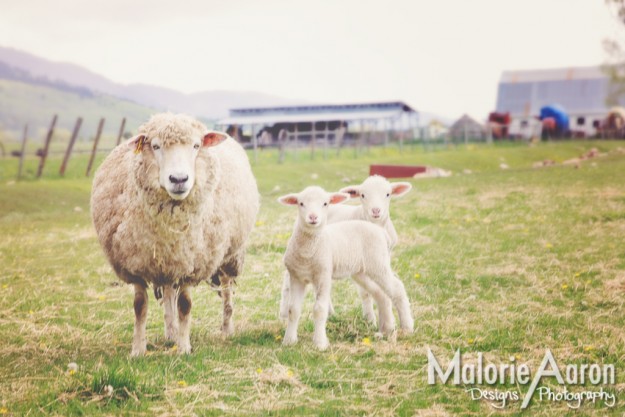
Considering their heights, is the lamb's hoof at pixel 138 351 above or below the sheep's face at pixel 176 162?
below

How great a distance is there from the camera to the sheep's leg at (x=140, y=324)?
20.1 ft

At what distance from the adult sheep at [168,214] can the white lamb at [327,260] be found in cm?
72

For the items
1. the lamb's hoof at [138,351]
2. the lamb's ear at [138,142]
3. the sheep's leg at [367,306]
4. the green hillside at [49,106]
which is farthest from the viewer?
the green hillside at [49,106]

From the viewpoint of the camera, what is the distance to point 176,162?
5.54m

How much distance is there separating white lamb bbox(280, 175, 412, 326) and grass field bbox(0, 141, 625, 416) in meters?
0.25

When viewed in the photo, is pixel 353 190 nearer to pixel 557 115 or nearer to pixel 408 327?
pixel 408 327

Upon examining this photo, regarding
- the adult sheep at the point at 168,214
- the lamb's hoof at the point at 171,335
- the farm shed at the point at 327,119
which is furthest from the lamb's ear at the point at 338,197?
the farm shed at the point at 327,119

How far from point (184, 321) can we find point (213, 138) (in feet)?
5.60

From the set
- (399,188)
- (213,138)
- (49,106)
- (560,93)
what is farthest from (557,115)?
(213,138)

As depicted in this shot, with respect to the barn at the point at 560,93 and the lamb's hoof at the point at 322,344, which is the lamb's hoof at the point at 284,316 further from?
the barn at the point at 560,93

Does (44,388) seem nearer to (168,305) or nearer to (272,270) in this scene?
(168,305)

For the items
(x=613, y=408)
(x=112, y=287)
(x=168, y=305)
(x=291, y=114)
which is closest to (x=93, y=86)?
(x=291, y=114)

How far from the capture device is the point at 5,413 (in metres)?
4.81

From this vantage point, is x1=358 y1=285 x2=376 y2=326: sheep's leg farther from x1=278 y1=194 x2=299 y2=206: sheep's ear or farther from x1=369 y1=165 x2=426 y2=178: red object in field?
x1=369 y1=165 x2=426 y2=178: red object in field
